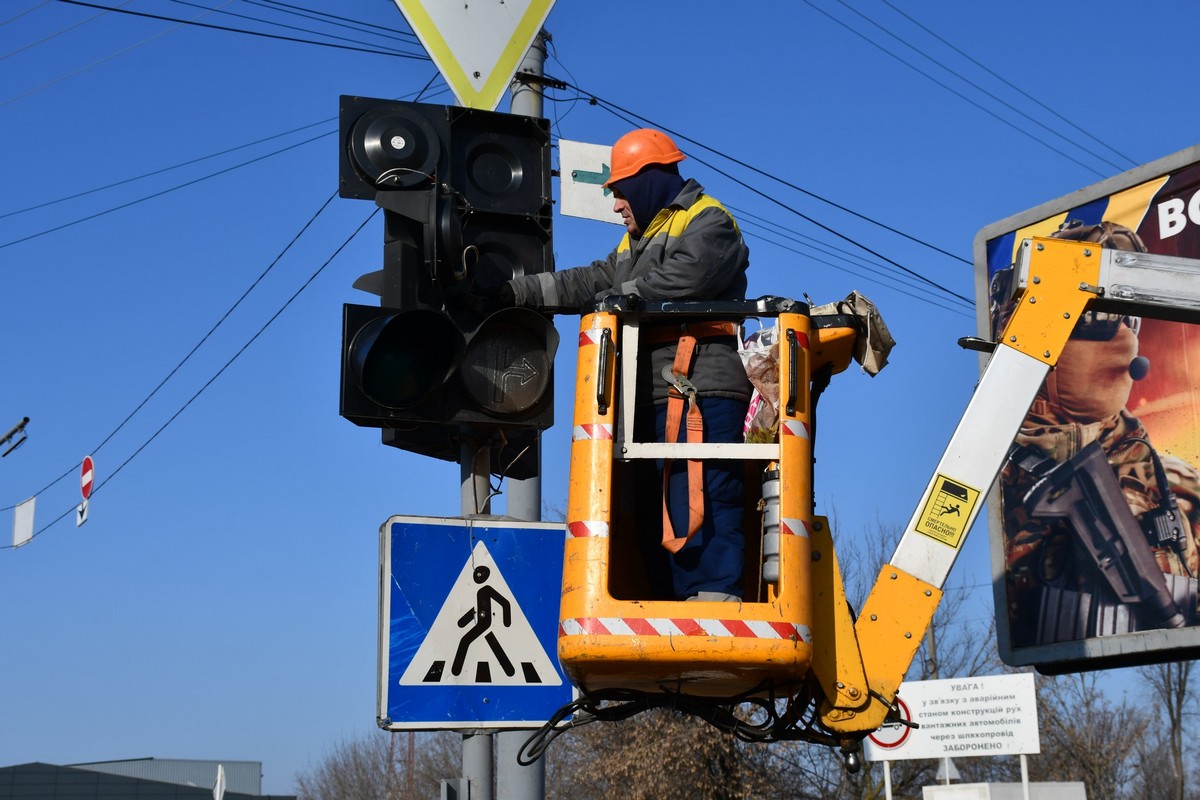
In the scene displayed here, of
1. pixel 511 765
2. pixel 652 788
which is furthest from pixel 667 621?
pixel 652 788

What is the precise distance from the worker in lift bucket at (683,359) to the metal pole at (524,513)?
4.74 feet

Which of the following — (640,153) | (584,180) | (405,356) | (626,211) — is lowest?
(405,356)

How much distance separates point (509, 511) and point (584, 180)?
6.93ft

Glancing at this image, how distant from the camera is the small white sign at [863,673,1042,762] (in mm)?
17047

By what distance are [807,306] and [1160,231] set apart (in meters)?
5.16

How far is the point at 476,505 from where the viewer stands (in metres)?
6.51

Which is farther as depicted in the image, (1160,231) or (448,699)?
(1160,231)

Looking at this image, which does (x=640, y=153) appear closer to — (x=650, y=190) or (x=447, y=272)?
(x=650, y=190)

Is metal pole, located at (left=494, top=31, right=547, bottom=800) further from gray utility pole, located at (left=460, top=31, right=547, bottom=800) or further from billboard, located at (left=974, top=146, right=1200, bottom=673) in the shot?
billboard, located at (left=974, top=146, right=1200, bottom=673)

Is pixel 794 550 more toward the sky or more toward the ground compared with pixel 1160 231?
more toward the ground

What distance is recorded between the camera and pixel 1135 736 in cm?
3888

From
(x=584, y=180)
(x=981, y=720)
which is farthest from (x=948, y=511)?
(x=981, y=720)

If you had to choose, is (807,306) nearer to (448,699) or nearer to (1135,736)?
(448,699)

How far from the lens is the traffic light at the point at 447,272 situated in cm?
594
